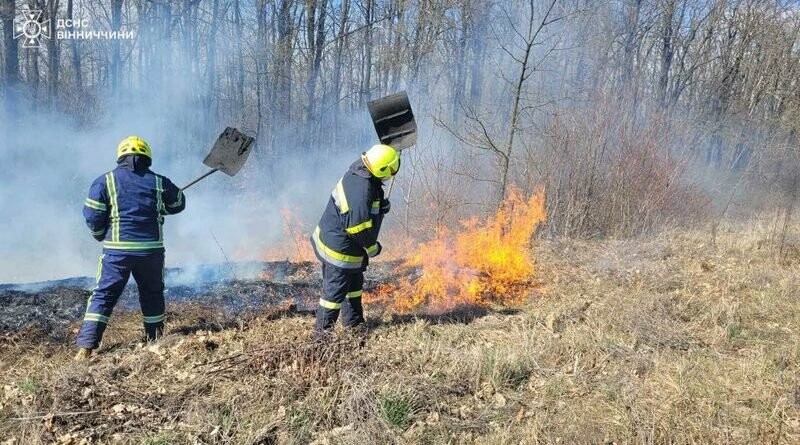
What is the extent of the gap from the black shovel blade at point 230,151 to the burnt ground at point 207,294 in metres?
1.46

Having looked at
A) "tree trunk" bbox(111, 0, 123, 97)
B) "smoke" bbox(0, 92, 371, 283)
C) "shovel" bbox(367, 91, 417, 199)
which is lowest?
"smoke" bbox(0, 92, 371, 283)

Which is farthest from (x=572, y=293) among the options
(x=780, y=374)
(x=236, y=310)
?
(x=236, y=310)

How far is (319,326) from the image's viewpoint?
446 centimetres

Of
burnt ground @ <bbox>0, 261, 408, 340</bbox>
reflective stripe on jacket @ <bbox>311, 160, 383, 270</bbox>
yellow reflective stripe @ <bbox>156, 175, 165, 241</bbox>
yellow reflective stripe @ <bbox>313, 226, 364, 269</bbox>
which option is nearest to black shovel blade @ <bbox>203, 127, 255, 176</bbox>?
yellow reflective stripe @ <bbox>156, 175, 165, 241</bbox>

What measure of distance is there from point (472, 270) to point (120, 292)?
3.95 meters

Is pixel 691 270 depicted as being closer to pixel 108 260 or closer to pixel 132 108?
pixel 108 260

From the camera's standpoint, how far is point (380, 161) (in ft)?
13.9

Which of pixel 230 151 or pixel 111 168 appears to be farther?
pixel 111 168

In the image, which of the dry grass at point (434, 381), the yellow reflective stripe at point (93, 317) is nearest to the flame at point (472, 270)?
the dry grass at point (434, 381)

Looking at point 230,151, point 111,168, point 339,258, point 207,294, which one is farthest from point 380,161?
point 111,168

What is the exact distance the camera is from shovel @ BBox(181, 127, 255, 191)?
5.68 meters

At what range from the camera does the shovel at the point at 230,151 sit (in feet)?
18.6

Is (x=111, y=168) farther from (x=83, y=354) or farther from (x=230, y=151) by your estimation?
(x=83, y=354)

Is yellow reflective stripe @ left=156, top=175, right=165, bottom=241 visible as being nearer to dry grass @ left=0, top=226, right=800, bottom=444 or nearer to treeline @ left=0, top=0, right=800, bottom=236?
dry grass @ left=0, top=226, right=800, bottom=444
